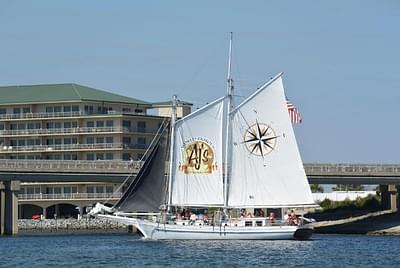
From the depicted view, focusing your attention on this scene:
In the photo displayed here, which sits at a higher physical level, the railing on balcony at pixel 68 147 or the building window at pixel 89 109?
the building window at pixel 89 109

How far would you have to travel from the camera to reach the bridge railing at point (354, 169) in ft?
415

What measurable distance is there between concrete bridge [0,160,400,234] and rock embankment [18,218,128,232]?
71.9 ft

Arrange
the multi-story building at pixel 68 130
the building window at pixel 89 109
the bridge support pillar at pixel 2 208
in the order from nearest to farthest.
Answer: the bridge support pillar at pixel 2 208, the multi-story building at pixel 68 130, the building window at pixel 89 109

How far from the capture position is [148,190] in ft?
330

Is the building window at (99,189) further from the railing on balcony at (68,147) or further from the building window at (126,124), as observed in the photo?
the building window at (126,124)

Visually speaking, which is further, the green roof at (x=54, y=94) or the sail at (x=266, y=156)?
the green roof at (x=54, y=94)

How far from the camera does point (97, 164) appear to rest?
124m

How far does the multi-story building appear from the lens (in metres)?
166

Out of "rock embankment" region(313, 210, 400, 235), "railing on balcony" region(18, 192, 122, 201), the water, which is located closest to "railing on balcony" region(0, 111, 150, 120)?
"railing on balcony" region(18, 192, 122, 201)

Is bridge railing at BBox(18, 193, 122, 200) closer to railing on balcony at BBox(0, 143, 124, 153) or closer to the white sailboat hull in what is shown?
railing on balcony at BBox(0, 143, 124, 153)

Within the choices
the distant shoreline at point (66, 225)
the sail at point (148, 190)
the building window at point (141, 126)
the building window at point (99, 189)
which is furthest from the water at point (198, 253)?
the building window at point (141, 126)

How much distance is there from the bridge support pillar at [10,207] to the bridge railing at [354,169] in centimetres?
3067

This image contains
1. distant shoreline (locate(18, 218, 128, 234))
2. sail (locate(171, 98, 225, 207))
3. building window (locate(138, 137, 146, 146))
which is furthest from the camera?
building window (locate(138, 137, 146, 146))

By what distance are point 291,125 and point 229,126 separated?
5.48 m
